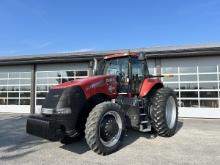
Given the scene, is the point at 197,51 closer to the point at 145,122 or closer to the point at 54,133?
the point at 145,122

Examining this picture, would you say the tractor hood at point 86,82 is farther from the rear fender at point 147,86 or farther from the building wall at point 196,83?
the building wall at point 196,83

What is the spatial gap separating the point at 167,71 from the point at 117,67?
657 centimetres

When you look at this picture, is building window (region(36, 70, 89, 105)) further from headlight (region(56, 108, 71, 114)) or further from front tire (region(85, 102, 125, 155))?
headlight (region(56, 108, 71, 114))

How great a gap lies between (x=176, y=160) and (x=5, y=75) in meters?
14.9

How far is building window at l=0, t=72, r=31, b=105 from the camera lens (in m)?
17.5

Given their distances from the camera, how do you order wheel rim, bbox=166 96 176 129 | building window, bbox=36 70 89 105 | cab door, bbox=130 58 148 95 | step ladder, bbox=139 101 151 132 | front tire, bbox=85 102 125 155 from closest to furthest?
front tire, bbox=85 102 125 155 → step ladder, bbox=139 101 151 132 → cab door, bbox=130 58 148 95 → wheel rim, bbox=166 96 176 129 → building window, bbox=36 70 89 105

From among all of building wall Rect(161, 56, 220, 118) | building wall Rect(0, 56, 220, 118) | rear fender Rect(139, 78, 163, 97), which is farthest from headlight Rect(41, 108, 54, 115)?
building wall Rect(161, 56, 220, 118)

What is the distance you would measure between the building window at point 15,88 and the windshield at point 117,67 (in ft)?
33.8

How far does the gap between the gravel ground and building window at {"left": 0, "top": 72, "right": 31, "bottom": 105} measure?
29.7 ft

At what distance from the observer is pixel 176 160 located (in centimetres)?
595

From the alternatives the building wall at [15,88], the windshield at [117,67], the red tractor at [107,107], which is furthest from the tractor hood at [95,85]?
the building wall at [15,88]

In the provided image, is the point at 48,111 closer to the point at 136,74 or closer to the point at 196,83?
the point at 136,74

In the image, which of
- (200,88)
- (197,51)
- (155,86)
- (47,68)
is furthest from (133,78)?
(47,68)

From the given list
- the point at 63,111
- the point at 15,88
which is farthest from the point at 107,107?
the point at 15,88
